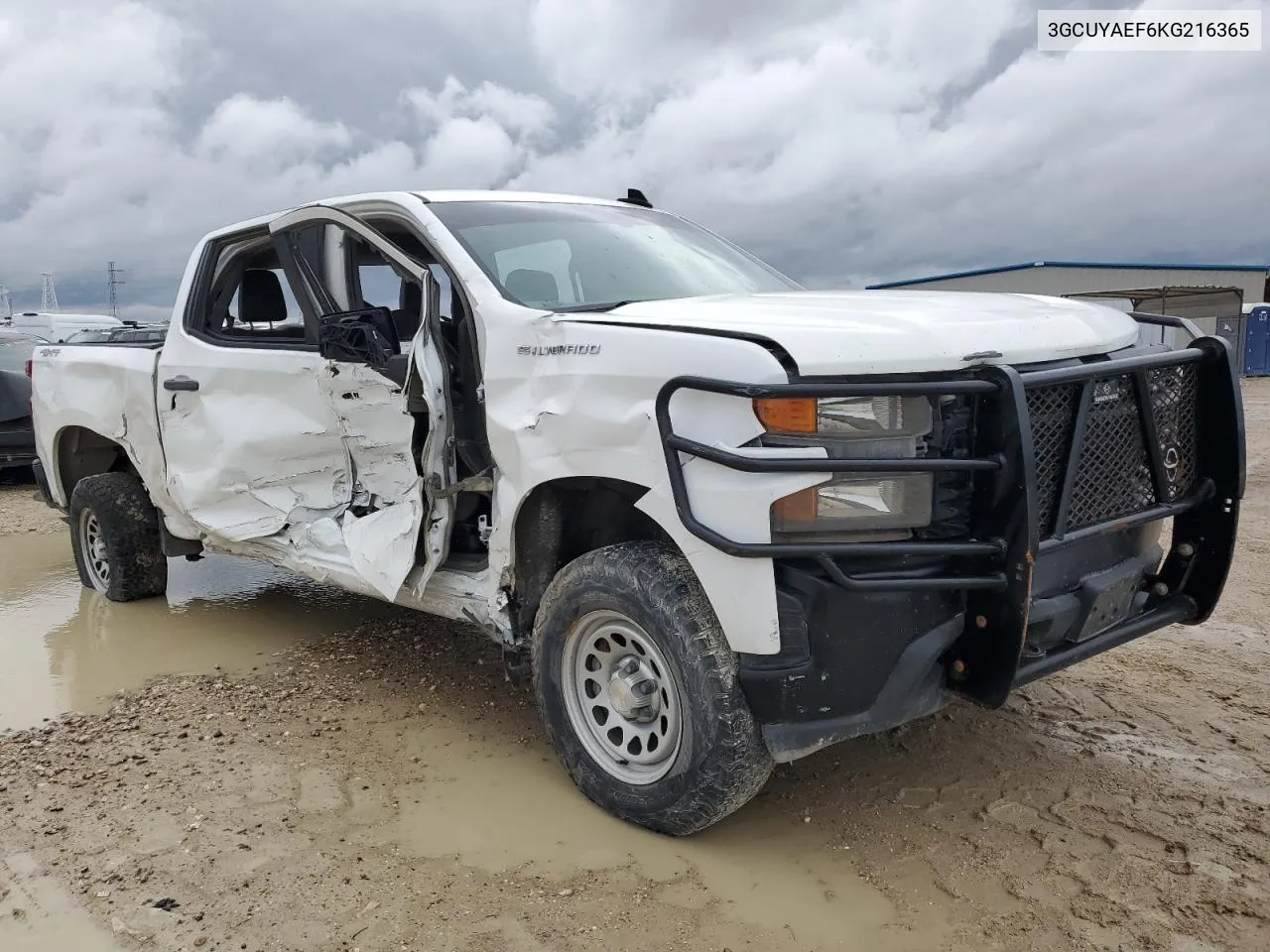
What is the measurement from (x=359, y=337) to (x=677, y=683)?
5.98 feet

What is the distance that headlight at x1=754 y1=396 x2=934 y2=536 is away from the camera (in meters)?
2.57

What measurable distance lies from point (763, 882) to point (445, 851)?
0.95m

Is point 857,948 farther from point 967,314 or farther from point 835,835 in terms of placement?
point 967,314

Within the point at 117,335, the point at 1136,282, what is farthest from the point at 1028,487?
the point at 1136,282

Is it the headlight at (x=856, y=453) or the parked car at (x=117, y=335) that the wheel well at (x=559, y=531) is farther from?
the parked car at (x=117, y=335)

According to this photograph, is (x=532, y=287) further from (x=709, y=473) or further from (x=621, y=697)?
(x=621, y=697)

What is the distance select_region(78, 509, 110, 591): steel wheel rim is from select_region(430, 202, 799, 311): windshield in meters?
3.47

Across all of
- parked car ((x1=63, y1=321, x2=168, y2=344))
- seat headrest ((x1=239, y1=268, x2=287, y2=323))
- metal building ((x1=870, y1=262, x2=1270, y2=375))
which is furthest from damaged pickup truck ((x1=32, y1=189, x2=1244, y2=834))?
metal building ((x1=870, y1=262, x2=1270, y2=375))

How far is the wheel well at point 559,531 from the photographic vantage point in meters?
3.22

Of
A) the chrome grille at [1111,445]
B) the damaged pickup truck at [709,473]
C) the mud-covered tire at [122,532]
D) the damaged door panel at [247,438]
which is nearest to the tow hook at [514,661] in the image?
the damaged pickup truck at [709,473]

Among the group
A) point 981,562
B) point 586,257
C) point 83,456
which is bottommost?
point 981,562

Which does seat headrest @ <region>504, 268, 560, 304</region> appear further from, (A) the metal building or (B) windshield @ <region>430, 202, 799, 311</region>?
(A) the metal building

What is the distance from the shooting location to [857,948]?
99.5 inches

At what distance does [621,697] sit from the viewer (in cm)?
304
